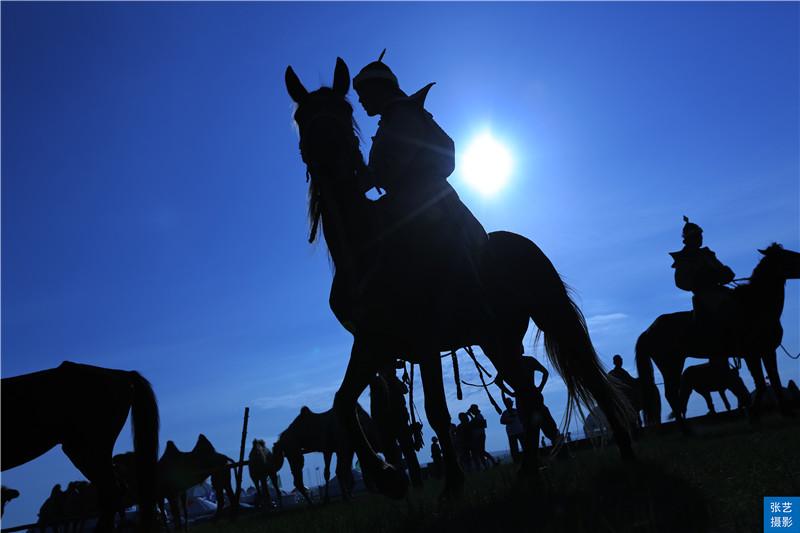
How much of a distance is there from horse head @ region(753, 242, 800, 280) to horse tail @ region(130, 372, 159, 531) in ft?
37.2

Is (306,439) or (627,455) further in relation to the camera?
(306,439)

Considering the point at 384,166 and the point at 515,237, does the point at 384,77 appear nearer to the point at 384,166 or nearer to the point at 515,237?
the point at 384,166

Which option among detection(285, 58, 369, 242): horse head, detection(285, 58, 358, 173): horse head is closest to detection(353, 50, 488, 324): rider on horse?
detection(285, 58, 369, 242): horse head

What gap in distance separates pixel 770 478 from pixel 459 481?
199cm

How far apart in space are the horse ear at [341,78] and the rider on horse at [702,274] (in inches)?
359

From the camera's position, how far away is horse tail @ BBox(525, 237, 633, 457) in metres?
6.05

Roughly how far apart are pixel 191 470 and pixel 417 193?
18563 mm

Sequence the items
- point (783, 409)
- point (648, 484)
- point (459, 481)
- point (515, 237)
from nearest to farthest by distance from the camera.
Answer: point (648, 484), point (459, 481), point (515, 237), point (783, 409)

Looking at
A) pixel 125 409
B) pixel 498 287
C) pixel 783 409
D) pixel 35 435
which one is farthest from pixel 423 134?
pixel 783 409

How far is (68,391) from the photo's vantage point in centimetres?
695

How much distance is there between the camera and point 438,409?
4.46 meters

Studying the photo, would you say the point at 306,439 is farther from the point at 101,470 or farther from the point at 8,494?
the point at 101,470

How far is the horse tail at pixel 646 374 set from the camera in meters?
14.1

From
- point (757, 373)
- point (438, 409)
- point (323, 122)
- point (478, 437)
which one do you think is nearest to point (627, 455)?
point (438, 409)
